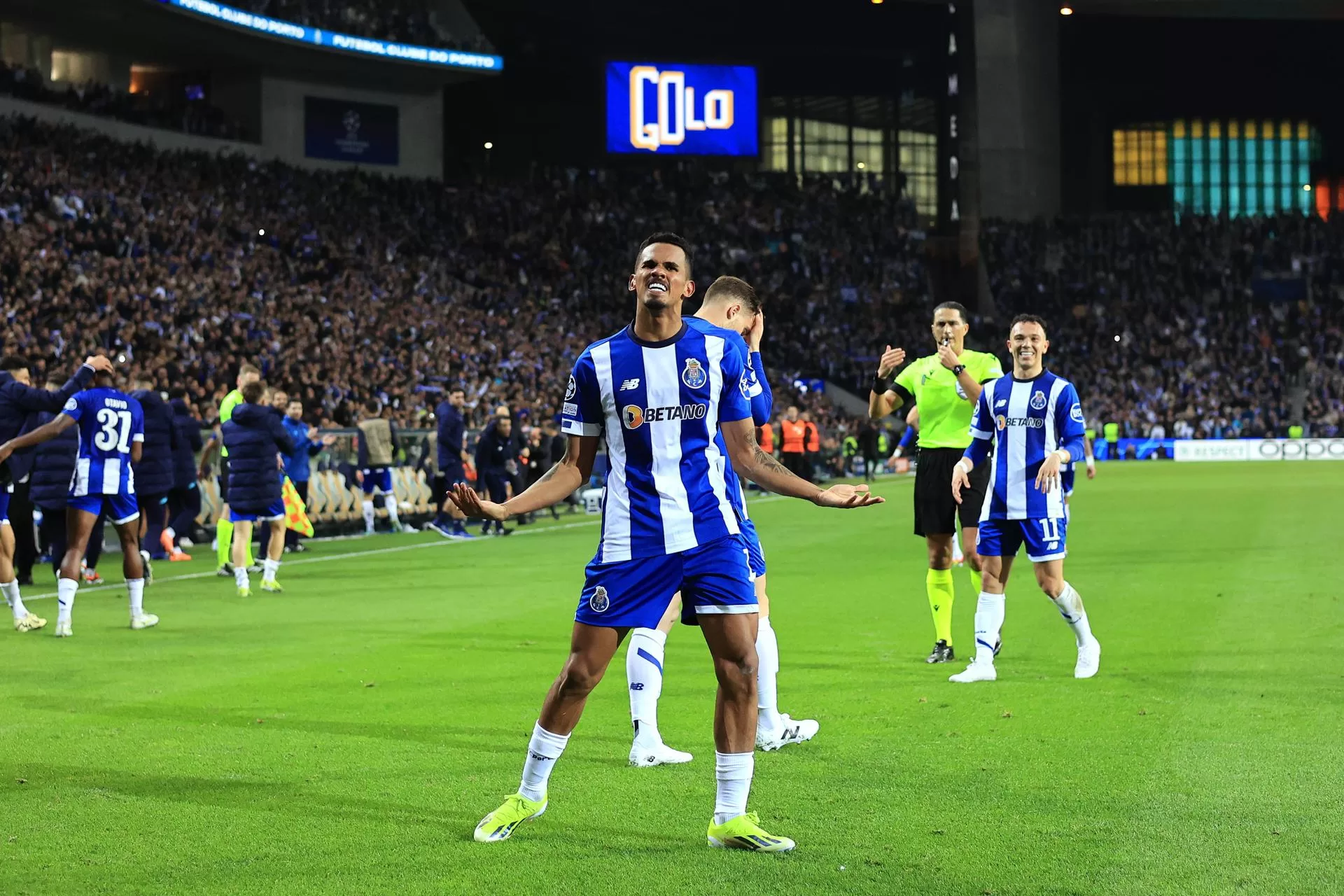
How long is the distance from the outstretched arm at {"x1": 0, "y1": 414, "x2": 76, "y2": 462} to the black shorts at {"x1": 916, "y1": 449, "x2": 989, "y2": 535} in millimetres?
6757

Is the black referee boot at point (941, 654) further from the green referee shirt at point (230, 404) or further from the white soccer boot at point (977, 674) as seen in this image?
the green referee shirt at point (230, 404)

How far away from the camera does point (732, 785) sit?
18.3ft

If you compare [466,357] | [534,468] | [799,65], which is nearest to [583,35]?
[799,65]

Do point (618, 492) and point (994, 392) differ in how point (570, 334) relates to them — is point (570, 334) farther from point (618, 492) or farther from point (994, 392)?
point (618, 492)

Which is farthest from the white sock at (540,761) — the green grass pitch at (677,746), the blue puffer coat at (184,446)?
the blue puffer coat at (184,446)

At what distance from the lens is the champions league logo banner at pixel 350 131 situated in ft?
168

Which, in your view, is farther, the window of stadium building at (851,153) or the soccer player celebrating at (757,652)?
the window of stadium building at (851,153)

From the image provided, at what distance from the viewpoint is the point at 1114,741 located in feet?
A: 24.4

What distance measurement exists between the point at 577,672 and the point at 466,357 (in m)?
36.7

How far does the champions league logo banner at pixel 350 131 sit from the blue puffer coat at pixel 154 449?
3596 centimetres

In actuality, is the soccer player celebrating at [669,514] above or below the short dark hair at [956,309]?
below

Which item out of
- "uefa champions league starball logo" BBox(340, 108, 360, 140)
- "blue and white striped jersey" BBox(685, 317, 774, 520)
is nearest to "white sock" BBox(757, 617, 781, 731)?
"blue and white striped jersey" BBox(685, 317, 774, 520)

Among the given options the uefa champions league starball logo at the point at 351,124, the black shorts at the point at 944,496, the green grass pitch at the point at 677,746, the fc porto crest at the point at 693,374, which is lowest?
the green grass pitch at the point at 677,746

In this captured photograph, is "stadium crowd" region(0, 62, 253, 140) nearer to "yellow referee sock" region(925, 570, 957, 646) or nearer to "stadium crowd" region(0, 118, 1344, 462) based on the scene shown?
"stadium crowd" region(0, 118, 1344, 462)
